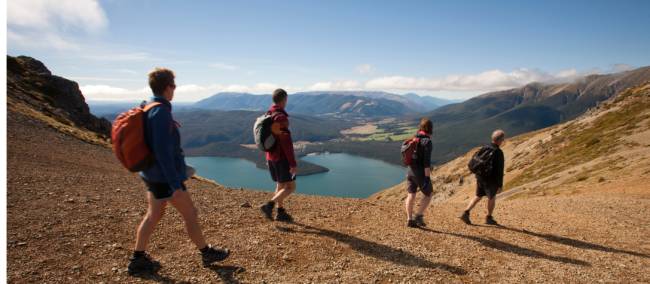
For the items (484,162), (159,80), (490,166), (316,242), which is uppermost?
(159,80)

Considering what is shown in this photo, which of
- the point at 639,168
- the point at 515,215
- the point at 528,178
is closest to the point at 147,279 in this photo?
the point at 515,215

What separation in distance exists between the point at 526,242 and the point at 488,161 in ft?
7.84

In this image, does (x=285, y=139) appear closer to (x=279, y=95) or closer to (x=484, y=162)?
(x=279, y=95)

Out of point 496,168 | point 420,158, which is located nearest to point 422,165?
point 420,158

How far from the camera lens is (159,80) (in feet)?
18.3

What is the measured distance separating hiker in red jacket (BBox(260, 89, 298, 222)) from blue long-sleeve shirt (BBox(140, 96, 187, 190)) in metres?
2.97

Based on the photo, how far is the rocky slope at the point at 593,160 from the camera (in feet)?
65.3

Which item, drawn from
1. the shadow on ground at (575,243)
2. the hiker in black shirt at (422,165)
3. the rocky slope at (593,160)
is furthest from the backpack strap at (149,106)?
the rocky slope at (593,160)

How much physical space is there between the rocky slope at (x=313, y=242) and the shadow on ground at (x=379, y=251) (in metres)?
0.03

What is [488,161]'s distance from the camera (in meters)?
10.6

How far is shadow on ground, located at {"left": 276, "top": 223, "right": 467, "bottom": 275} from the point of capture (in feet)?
24.1

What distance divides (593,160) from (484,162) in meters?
22.1

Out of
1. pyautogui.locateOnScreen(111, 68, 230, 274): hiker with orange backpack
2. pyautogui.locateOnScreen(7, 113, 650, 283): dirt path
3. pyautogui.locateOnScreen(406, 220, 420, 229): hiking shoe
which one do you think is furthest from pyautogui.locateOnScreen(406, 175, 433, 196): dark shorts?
pyautogui.locateOnScreen(111, 68, 230, 274): hiker with orange backpack

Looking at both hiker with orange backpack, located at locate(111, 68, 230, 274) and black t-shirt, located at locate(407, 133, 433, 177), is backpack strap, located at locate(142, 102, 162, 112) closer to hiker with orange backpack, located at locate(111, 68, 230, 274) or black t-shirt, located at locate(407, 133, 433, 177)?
hiker with orange backpack, located at locate(111, 68, 230, 274)
